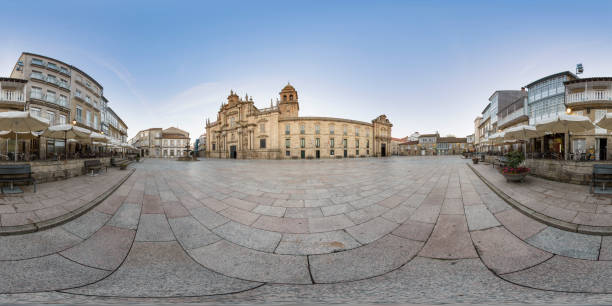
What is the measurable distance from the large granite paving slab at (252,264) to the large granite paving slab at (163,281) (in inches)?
3.9

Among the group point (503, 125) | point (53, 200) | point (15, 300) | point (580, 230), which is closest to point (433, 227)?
point (580, 230)

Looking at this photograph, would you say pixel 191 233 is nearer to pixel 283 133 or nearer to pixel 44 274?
pixel 44 274

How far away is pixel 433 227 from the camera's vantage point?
11.6 feet

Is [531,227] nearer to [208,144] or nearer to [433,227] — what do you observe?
[433,227]

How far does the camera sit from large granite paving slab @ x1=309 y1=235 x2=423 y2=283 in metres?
2.40

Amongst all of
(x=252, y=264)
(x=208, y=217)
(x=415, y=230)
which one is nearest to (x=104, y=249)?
(x=208, y=217)

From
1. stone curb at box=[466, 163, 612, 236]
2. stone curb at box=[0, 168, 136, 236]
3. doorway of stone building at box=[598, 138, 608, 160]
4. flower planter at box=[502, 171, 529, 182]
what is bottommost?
stone curb at box=[466, 163, 612, 236]

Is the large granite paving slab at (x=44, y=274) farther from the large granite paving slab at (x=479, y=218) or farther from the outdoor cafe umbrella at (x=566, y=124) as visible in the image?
the outdoor cafe umbrella at (x=566, y=124)

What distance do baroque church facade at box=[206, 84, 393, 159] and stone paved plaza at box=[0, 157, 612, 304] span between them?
33.9 m

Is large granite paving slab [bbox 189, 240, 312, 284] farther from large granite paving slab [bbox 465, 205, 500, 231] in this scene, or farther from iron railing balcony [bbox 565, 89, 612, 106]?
iron railing balcony [bbox 565, 89, 612, 106]

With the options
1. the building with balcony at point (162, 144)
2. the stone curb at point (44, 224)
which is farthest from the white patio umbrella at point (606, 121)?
the building with balcony at point (162, 144)

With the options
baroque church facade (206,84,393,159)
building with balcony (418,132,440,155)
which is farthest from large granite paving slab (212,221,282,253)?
building with balcony (418,132,440,155)

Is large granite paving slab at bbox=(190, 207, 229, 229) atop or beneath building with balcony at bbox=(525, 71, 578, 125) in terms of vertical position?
beneath

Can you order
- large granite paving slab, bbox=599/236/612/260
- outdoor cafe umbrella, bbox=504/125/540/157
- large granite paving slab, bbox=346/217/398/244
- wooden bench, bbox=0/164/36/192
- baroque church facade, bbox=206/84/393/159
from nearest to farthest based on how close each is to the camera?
1. large granite paving slab, bbox=599/236/612/260
2. large granite paving slab, bbox=346/217/398/244
3. wooden bench, bbox=0/164/36/192
4. outdoor cafe umbrella, bbox=504/125/540/157
5. baroque church facade, bbox=206/84/393/159
